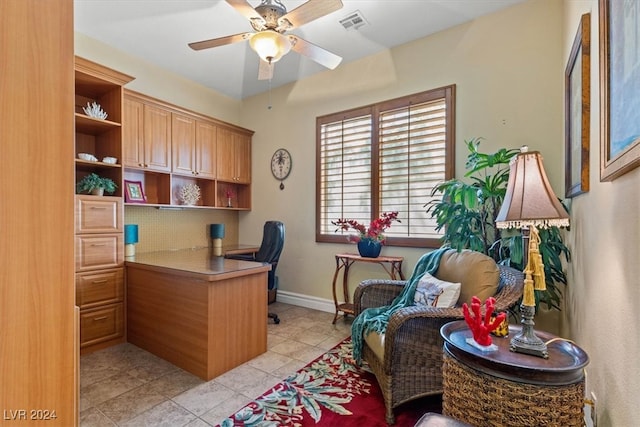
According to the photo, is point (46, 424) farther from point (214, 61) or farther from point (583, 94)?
point (214, 61)

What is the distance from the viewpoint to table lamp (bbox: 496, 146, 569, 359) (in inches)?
48.0

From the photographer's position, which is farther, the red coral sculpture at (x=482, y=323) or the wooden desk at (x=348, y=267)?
the wooden desk at (x=348, y=267)

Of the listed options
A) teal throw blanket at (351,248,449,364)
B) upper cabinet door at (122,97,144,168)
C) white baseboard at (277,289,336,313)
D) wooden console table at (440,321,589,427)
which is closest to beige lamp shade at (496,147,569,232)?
wooden console table at (440,321,589,427)

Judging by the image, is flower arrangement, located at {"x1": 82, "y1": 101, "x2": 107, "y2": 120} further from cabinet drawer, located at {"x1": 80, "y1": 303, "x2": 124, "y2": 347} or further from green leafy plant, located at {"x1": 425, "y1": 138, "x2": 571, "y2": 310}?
green leafy plant, located at {"x1": 425, "y1": 138, "x2": 571, "y2": 310}

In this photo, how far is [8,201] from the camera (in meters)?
0.69

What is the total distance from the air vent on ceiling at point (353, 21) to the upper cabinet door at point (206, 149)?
2130 mm

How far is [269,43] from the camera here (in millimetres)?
2121

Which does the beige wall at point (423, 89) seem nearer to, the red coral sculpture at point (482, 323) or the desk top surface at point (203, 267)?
the desk top surface at point (203, 267)

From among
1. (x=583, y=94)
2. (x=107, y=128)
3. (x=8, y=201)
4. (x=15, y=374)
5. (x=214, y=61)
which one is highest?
(x=214, y=61)

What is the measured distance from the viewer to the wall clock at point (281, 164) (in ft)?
13.7

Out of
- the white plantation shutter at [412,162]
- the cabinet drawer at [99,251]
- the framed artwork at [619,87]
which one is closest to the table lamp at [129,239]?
the cabinet drawer at [99,251]

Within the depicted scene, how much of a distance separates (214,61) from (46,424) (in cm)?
378

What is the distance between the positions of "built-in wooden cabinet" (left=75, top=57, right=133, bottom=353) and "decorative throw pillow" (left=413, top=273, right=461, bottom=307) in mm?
2757

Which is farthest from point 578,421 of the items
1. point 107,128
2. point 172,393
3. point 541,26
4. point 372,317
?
point 107,128
